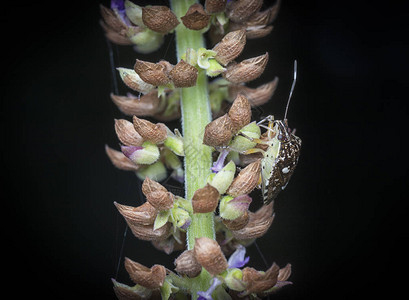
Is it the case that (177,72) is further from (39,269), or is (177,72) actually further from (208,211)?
(39,269)

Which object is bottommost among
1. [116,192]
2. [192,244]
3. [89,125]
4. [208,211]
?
[116,192]

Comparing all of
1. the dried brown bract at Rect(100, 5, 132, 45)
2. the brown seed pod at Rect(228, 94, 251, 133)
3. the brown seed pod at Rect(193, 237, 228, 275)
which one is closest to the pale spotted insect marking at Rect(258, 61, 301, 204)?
the brown seed pod at Rect(228, 94, 251, 133)

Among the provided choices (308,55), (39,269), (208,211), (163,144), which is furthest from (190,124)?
(39,269)

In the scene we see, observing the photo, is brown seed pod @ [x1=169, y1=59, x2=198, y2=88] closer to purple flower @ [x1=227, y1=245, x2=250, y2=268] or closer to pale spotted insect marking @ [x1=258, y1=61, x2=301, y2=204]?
pale spotted insect marking @ [x1=258, y1=61, x2=301, y2=204]

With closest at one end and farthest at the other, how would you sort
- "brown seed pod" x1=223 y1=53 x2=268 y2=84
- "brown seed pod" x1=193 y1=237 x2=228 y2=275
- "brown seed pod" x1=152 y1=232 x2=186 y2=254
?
"brown seed pod" x1=193 y1=237 x2=228 y2=275 → "brown seed pod" x1=223 y1=53 x2=268 y2=84 → "brown seed pod" x1=152 y1=232 x2=186 y2=254

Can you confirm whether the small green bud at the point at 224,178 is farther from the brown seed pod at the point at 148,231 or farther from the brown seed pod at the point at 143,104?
the brown seed pod at the point at 143,104

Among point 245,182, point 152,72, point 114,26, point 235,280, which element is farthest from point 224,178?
point 114,26

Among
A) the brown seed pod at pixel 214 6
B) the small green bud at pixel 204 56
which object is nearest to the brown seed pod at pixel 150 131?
the small green bud at pixel 204 56
